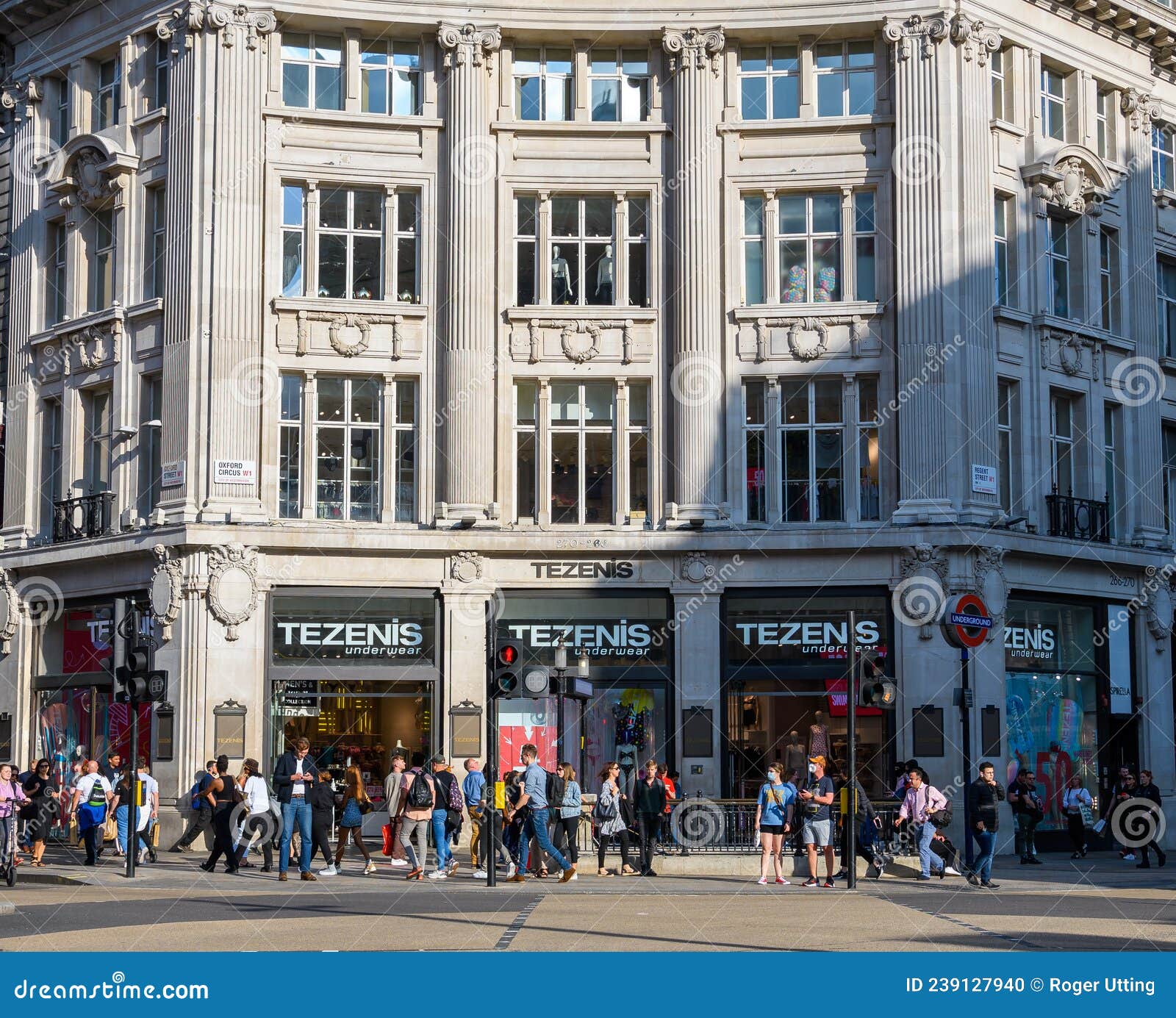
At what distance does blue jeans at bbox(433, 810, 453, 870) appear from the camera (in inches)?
1127

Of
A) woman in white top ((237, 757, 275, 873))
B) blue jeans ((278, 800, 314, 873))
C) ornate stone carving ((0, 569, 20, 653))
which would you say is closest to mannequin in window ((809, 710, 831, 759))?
woman in white top ((237, 757, 275, 873))

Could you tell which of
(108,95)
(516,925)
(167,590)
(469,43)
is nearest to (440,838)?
(516,925)

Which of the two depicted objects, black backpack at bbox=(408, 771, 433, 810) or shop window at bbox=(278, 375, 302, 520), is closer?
black backpack at bbox=(408, 771, 433, 810)

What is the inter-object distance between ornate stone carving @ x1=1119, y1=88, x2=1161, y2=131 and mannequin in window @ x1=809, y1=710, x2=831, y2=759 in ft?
50.4

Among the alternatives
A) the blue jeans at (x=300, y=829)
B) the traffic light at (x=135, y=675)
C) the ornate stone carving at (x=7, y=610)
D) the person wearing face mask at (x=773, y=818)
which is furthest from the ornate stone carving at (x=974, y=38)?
the ornate stone carving at (x=7, y=610)

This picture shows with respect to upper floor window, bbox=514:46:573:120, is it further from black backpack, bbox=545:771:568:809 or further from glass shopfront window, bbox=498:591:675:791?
black backpack, bbox=545:771:568:809

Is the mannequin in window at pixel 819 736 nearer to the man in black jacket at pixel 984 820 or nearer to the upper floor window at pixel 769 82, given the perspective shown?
the man in black jacket at pixel 984 820

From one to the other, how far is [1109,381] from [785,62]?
9740 mm

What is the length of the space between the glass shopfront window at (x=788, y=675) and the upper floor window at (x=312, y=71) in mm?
12694

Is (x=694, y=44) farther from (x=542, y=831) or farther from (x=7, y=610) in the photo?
(x=7, y=610)

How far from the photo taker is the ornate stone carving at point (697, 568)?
37062 mm

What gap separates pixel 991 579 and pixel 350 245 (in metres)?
14.0

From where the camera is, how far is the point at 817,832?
1077 inches

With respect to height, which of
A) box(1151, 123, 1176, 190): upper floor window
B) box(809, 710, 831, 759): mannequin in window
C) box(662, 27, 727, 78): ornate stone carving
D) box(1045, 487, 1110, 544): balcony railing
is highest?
box(662, 27, 727, 78): ornate stone carving
